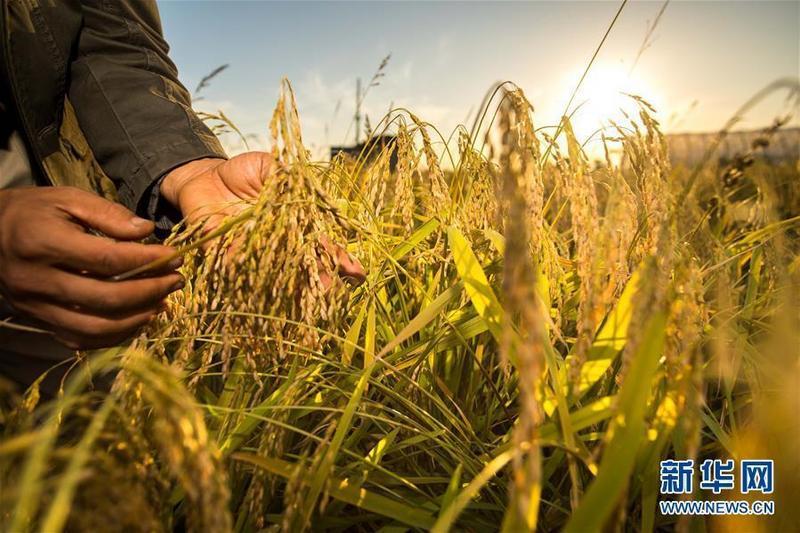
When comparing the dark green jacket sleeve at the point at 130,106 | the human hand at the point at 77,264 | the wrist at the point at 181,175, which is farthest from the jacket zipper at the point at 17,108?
the human hand at the point at 77,264

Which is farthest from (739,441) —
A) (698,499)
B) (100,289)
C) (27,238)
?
(27,238)

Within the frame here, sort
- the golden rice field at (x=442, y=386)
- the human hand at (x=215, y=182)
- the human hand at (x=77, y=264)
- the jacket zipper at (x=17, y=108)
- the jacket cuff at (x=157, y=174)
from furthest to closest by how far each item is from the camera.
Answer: the jacket cuff at (x=157, y=174) → the jacket zipper at (x=17, y=108) → the human hand at (x=215, y=182) → the human hand at (x=77, y=264) → the golden rice field at (x=442, y=386)

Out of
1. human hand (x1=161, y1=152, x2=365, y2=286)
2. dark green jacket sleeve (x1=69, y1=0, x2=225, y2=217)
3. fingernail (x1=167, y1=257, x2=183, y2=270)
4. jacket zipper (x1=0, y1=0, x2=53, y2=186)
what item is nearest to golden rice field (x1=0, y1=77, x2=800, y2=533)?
fingernail (x1=167, y1=257, x2=183, y2=270)

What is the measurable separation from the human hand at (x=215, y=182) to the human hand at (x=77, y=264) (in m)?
0.31

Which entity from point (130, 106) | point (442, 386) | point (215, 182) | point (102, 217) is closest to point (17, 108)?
point (130, 106)

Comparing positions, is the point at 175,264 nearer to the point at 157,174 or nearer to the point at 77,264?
the point at 77,264

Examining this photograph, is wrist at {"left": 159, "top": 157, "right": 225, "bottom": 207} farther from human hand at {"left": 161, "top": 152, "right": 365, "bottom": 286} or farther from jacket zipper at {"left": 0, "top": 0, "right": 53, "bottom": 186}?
jacket zipper at {"left": 0, "top": 0, "right": 53, "bottom": 186}

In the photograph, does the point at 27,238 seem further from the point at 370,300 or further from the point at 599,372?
the point at 599,372

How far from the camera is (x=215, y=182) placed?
64.4 inches

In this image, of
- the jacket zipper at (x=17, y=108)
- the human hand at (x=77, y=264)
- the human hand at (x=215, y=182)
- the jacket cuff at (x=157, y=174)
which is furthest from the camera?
the jacket cuff at (x=157, y=174)

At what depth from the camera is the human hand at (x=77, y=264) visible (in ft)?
3.30

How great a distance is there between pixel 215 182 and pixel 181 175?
0.63 ft

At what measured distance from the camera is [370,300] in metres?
1.24

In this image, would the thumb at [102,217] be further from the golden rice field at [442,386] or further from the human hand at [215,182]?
the human hand at [215,182]
